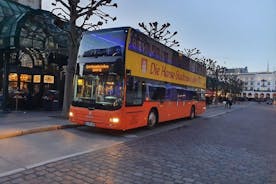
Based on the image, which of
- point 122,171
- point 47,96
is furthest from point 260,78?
point 122,171

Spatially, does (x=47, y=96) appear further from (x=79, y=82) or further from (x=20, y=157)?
(x=20, y=157)

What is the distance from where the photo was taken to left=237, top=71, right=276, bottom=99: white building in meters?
128

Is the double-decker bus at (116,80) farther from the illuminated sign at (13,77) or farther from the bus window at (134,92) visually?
the illuminated sign at (13,77)

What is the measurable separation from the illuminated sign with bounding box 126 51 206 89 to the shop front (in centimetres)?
751

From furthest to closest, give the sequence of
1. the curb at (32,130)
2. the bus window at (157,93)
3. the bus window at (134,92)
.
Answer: the bus window at (157,93)
the bus window at (134,92)
the curb at (32,130)

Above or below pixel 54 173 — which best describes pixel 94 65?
above

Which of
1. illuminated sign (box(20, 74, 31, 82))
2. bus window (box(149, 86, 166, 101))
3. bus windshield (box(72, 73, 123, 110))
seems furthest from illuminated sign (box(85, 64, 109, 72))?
illuminated sign (box(20, 74, 31, 82))

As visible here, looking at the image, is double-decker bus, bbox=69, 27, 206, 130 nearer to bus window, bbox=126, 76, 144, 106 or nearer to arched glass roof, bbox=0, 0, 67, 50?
bus window, bbox=126, 76, 144, 106

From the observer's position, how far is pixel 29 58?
766 inches

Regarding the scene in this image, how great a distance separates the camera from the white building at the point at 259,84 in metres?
128

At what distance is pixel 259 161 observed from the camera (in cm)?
827

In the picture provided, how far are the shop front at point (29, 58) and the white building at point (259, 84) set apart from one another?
123m

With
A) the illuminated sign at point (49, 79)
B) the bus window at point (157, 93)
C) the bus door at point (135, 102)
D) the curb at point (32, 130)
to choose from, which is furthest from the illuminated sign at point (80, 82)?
the illuminated sign at point (49, 79)

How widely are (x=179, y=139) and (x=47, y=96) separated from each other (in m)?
10.5
